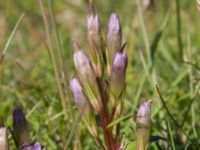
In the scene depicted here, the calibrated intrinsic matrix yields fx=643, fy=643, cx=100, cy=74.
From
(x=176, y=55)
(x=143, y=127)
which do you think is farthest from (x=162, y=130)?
(x=176, y=55)

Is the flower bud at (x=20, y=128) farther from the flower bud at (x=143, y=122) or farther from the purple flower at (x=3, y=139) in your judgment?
the flower bud at (x=143, y=122)

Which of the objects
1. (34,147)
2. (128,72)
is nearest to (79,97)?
(34,147)

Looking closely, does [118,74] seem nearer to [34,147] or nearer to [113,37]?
[113,37]

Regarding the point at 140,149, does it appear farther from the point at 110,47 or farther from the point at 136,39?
the point at 136,39

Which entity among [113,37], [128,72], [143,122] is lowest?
[143,122]

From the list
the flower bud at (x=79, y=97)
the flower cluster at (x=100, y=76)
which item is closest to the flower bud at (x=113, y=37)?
the flower cluster at (x=100, y=76)

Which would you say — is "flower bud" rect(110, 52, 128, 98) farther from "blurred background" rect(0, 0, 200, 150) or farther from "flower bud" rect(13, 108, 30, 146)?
"flower bud" rect(13, 108, 30, 146)
